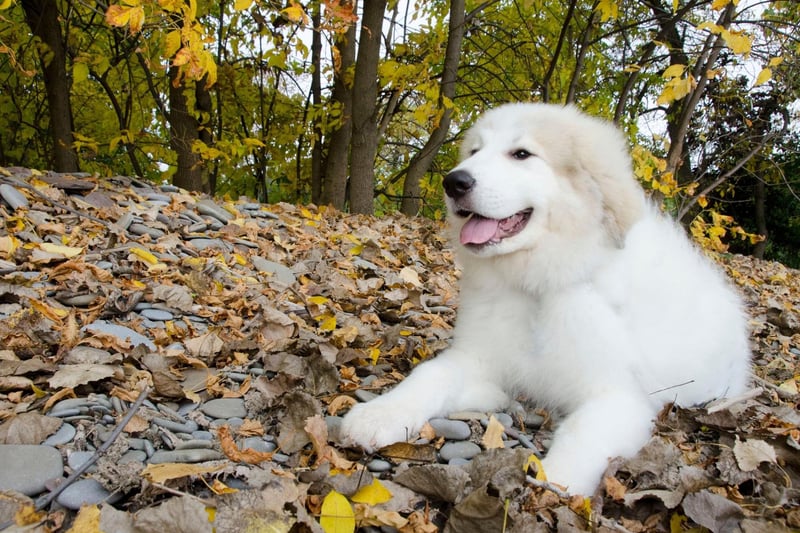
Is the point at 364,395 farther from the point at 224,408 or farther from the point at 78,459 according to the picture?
the point at 78,459

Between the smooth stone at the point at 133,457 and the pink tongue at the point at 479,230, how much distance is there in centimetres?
143

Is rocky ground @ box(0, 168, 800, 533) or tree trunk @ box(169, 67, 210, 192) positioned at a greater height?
tree trunk @ box(169, 67, 210, 192)

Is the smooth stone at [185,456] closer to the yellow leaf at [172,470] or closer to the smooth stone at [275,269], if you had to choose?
the yellow leaf at [172,470]

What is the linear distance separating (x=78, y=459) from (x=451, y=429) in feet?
3.86

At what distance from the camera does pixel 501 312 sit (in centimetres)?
256

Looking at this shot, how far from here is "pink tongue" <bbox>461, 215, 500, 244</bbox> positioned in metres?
2.49

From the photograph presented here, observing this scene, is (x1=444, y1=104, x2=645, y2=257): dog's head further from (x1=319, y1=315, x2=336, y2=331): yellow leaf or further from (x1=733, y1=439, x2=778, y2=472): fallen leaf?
(x1=319, y1=315, x2=336, y2=331): yellow leaf

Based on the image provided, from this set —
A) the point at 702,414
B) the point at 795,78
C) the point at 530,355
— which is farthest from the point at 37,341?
the point at 795,78

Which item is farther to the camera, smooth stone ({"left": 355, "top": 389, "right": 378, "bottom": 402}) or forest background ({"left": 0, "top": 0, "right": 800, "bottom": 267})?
forest background ({"left": 0, "top": 0, "right": 800, "bottom": 267})

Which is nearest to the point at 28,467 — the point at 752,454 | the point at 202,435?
the point at 202,435

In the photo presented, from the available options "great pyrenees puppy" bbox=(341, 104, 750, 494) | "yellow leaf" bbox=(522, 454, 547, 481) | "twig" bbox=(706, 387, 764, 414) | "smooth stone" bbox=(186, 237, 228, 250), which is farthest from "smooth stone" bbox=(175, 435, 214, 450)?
"smooth stone" bbox=(186, 237, 228, 250)

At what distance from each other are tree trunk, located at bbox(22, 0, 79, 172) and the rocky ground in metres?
3.39

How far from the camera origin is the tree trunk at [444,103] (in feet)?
25.4

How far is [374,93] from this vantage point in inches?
307
